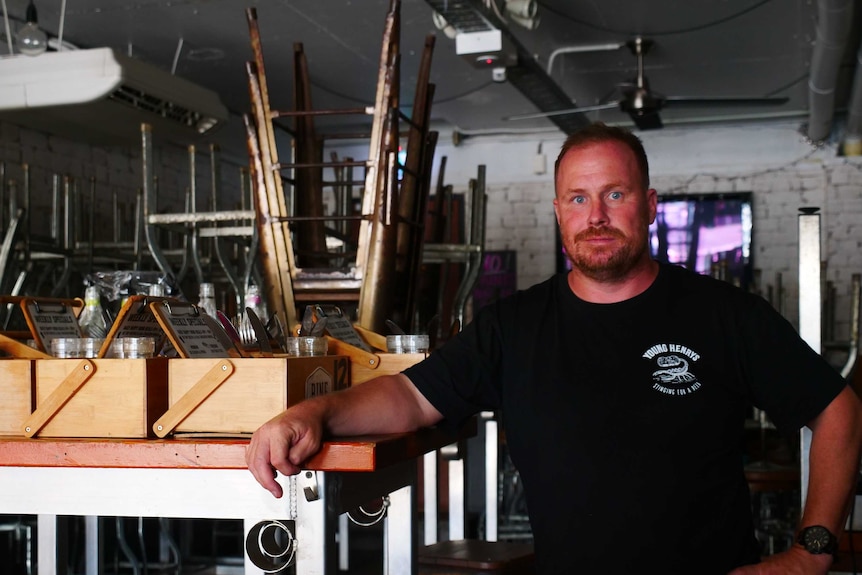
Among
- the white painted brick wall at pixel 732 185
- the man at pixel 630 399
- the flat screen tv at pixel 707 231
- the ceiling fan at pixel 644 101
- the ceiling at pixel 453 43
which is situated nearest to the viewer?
the man at pixel 630 399

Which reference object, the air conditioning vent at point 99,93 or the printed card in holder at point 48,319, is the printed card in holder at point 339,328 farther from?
the air conditioning vent at point 99,93

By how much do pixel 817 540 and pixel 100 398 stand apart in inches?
45.9

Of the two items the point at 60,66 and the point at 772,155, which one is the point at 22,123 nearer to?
the point at 60,66

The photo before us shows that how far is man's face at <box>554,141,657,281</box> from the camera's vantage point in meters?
1.71

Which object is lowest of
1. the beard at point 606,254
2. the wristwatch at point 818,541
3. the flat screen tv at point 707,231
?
the wristwatch at point 818,541

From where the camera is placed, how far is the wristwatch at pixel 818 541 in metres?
1.57

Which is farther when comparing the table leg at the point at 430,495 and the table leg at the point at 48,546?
the table leg at the point at 430,495

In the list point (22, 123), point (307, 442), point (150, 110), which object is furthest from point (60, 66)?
point (307, 442)

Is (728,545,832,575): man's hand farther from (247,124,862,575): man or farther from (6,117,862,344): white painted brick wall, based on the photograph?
(6,117,862,344): white painted brick wall

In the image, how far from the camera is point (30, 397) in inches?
60.2

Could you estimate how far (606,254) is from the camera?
170cm

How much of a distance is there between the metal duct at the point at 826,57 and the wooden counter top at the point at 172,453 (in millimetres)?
3593

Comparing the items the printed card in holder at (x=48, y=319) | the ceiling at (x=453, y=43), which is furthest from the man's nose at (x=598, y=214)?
the ceiling at (x=453, y=43)

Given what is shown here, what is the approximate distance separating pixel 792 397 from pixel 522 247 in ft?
22.5
